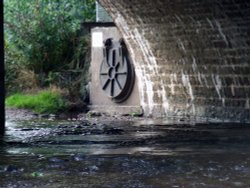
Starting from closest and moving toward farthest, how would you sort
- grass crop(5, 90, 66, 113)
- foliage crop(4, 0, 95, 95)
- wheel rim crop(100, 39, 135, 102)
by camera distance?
wheel rim crop(100, 39, 135, 102)
grass crop(5, 90, 66, 113)
foliage crop(4, 0, 95, 95)

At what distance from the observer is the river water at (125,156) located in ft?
20.1

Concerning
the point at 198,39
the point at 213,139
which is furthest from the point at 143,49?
the point at 213,139

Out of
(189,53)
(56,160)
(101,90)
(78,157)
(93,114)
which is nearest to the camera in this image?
(56,160)

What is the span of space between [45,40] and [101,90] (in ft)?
9.26

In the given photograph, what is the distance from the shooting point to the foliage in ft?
62.5

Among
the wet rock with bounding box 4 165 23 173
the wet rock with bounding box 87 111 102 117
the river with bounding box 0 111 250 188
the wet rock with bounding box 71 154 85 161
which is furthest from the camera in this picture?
the wet rock with bounding box 87 111 102 117

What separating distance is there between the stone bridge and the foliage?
3411mm

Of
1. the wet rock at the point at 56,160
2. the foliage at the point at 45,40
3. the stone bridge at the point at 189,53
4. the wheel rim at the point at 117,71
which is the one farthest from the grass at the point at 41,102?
the wet rock at the point at 56,160

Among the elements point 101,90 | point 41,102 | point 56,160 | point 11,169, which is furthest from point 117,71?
point 11,169

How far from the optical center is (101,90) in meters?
17.1

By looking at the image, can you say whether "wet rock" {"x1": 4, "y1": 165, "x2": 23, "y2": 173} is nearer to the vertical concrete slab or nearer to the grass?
the vertical concrete slab

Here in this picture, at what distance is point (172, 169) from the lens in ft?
22.1

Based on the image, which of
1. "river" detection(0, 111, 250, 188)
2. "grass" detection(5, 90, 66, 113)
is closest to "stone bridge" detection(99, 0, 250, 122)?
"river" detection(0, 111, 250, 188)

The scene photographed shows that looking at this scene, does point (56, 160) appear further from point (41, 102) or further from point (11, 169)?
point (41, 102)
